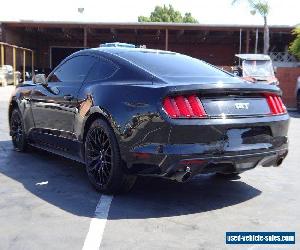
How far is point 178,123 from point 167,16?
239ft

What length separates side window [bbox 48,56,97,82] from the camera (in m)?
5.37

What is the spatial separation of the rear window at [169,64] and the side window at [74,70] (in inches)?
18.8

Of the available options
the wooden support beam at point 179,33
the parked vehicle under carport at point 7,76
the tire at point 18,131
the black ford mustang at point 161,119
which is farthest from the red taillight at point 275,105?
the wooden support beam at point 179,33

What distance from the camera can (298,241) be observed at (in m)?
3.53

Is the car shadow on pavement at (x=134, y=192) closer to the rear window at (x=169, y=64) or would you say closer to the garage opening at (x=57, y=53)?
the rear window at (x=169, y=64)

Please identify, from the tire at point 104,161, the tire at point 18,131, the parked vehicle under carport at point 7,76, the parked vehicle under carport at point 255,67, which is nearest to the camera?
the tire at point 104,161

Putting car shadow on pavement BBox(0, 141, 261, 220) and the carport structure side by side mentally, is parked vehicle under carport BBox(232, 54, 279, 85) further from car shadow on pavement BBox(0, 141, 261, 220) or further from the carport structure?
car shadow on pavement BBox(0, 141, 261, 220)

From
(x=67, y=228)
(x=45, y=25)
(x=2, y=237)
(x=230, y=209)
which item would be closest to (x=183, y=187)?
(x=230, y=209)

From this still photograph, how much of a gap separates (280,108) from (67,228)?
Answer: 2.39m

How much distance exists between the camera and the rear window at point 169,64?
479 cm

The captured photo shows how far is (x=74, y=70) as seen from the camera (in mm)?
5602

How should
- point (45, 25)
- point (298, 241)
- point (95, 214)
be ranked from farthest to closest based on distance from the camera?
1. point (45, 25)
2. point (95, 214)
3. point (298, 241)

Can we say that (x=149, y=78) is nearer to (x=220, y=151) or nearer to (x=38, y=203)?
(x=220, y=151)

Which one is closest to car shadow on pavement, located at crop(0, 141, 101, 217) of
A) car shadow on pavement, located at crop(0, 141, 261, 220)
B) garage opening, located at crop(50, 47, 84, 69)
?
car shadow on pavement, located at crop(0, 141, 261, 220)
